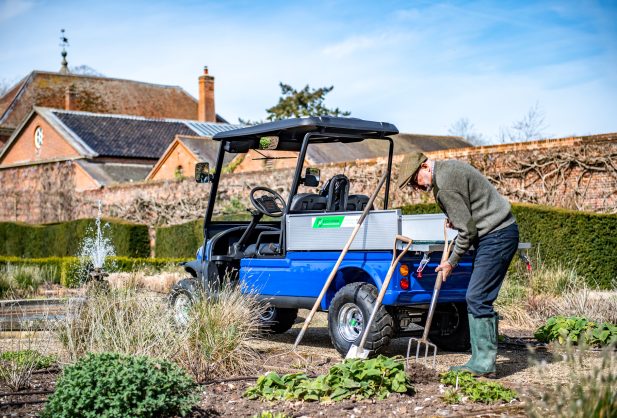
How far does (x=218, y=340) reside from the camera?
24.8ft

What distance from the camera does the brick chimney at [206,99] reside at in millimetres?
52709

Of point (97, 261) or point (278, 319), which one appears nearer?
point (278, 319)

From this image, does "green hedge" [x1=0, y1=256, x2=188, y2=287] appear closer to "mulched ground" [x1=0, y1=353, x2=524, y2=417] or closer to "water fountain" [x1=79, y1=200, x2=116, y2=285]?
"water fountain" [x1=79, y1=200, x2=116, y2=285]

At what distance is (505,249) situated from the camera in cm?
713

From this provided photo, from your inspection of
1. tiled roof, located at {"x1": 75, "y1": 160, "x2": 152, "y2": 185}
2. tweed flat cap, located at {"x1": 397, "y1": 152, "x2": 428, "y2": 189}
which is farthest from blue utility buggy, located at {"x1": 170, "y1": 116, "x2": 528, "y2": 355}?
tiled roof, located at {"x1": 75, "y1": 160, "x2": 152, "y2": 185}

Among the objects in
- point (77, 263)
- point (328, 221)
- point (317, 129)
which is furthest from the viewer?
point (77, 263)

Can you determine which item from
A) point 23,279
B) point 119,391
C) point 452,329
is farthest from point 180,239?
point 119,391

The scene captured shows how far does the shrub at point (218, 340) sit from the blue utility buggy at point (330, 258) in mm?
991

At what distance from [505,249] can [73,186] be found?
3544cm

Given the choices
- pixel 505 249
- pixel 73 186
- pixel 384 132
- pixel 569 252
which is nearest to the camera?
pixel 505 249

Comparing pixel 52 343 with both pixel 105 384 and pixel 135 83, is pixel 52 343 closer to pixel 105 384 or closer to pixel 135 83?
pixel 105 384

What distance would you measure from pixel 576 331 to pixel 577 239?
5065 millimetres

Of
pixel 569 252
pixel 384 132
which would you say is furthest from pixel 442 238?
pixel 569 252

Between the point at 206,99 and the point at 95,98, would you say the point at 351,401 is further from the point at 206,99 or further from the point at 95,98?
the point at 95,98
